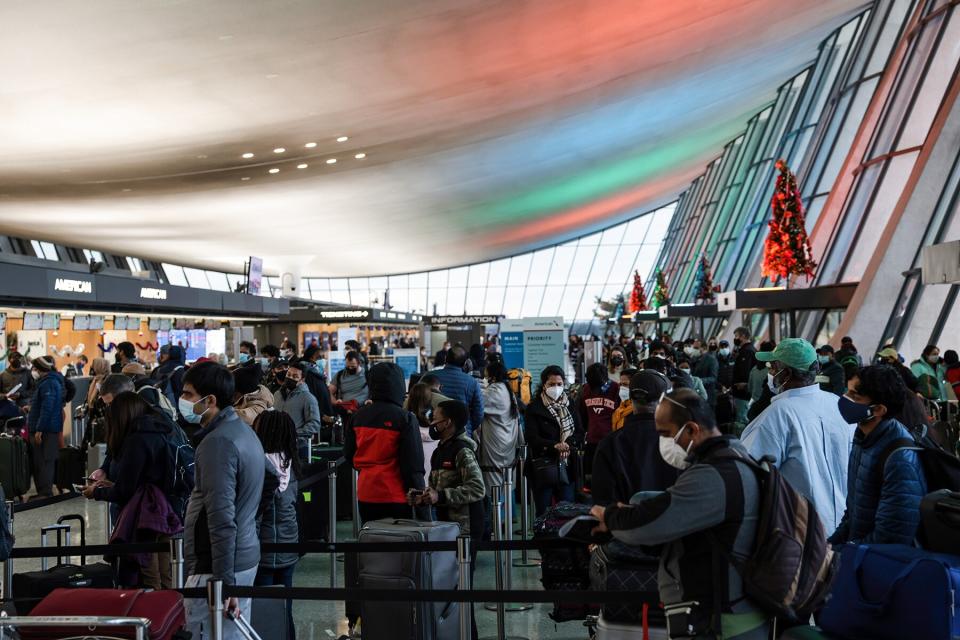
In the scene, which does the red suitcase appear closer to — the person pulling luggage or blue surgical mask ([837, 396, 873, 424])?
the person pulling luggage

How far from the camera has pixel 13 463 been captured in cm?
1099

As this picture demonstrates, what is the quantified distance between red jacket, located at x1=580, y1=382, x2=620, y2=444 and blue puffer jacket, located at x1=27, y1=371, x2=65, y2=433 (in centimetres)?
746

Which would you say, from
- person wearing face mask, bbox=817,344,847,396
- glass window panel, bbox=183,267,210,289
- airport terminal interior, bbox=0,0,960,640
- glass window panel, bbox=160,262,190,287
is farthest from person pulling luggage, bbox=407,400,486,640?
glass window panel, bbox=183,267,210,289

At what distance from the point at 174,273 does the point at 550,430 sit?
132 feet

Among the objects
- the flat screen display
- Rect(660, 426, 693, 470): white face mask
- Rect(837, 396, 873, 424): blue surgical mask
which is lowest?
Rect(660, 426, 693, 470): white face mask

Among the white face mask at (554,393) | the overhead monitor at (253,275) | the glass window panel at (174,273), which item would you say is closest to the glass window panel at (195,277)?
the glass window panel at (174,273)

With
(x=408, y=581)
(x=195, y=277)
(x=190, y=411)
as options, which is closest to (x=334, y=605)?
(x=408, y=581)

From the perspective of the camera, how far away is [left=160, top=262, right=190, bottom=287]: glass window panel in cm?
4447

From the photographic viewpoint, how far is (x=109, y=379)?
7051 millimetres

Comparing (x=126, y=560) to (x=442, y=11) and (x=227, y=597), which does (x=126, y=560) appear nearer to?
(x=227, y=597)

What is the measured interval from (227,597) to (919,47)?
19618 millimetres

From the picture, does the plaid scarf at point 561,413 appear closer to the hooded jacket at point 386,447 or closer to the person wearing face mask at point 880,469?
the hooded jacket at point 386,447

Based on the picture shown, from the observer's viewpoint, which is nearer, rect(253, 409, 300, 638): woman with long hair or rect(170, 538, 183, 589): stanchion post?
rect(170, 538, 183, 589): stanchion post

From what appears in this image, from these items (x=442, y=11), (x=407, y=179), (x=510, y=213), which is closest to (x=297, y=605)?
(x=442, y=11)
